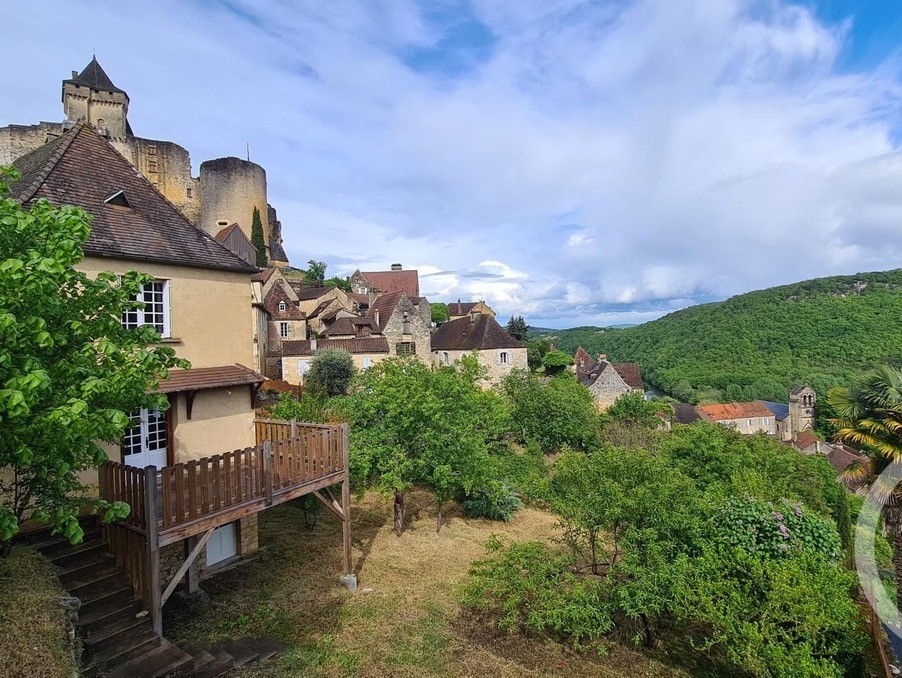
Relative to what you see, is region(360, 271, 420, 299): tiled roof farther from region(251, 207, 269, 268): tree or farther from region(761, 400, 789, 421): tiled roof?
region(761, 400, 789, 421): tiled roof

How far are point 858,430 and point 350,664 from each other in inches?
378

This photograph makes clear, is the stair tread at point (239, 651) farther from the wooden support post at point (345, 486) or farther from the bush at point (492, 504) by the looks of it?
the bush at point (492, 504)

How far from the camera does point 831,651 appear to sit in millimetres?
6492

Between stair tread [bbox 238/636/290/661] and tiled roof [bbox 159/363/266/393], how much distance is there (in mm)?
4777

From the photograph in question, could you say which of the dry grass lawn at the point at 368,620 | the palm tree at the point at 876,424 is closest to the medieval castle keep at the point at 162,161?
the dry grass lawn at the point at 368,620

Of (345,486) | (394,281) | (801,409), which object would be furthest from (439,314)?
(345,486)

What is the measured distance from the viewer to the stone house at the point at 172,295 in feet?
29.7

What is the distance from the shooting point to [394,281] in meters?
66.6

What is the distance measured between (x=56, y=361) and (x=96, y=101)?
52546 mm

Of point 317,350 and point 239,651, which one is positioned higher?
point 317,350

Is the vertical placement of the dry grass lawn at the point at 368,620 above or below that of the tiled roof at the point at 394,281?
below

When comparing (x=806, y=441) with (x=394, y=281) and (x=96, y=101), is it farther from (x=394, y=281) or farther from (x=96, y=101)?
(x=96, y=101)

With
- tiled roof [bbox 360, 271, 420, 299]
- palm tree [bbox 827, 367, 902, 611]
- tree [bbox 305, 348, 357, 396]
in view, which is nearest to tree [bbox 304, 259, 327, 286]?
tiled roof [bbox 360, 271, 420, 299]

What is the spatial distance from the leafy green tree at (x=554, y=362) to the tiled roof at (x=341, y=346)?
25698mm
